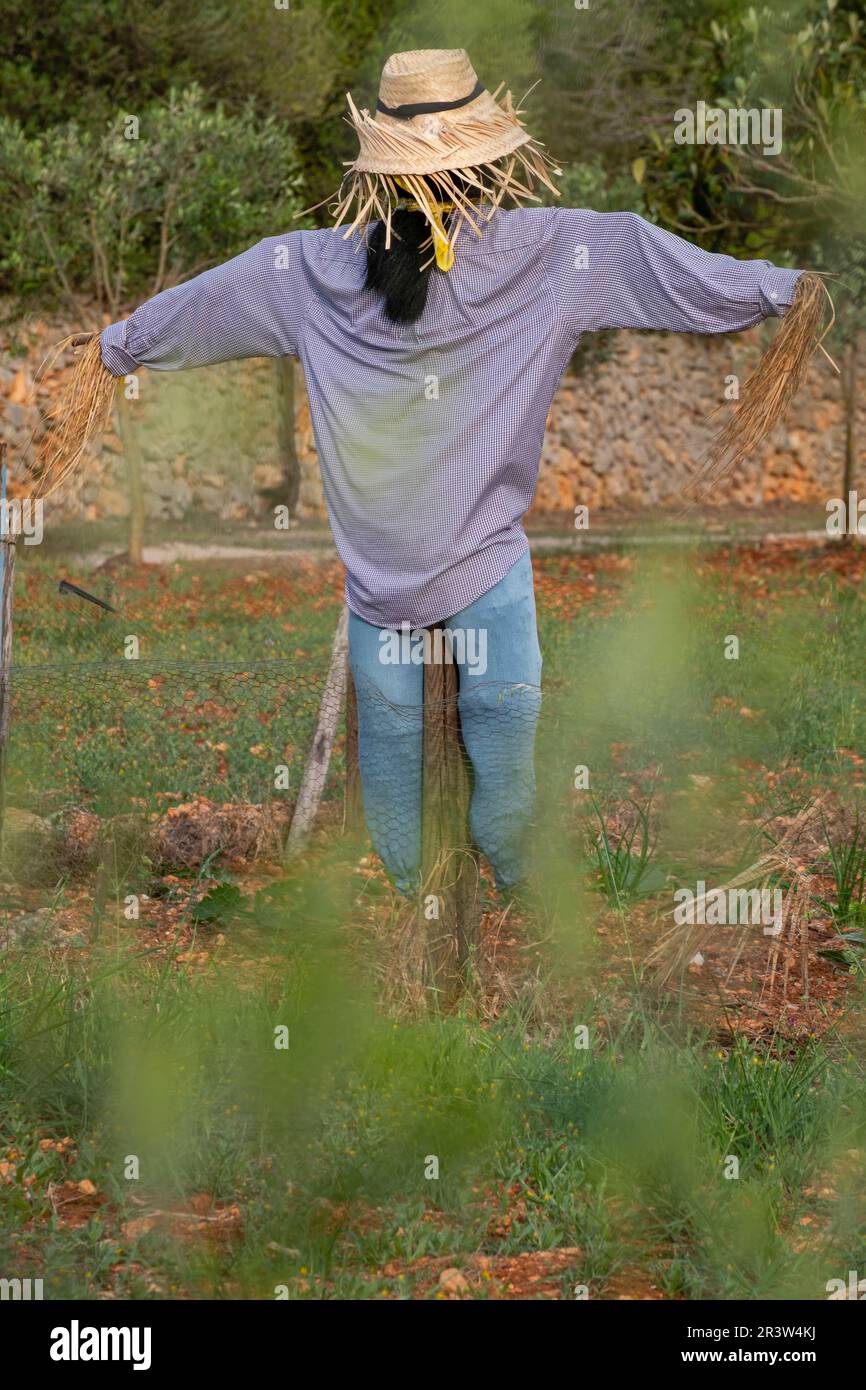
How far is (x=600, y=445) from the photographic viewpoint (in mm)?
18750

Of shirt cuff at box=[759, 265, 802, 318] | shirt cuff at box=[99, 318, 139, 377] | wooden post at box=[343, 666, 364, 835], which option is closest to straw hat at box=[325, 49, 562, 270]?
shirt cuff at box=[759, 265, 802, 318]

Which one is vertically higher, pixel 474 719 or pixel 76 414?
pixel 76 414

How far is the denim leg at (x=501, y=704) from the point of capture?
373 centimetres

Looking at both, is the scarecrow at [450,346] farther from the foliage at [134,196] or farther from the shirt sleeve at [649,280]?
the foliage at [134,196]

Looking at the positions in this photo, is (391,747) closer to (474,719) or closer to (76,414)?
(474,719)

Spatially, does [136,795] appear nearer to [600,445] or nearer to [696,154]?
[696,154]

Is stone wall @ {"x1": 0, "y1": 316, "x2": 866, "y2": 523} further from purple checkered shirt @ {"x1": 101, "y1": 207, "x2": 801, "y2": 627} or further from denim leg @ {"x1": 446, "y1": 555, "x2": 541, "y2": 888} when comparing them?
denim leg @ {"x1": 446, "y1": 555, "x2": 541, "y2": 888}

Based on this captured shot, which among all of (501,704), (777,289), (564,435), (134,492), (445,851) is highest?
(564,435)

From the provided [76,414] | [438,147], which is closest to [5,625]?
[76,414]

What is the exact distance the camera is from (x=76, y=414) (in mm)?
3967

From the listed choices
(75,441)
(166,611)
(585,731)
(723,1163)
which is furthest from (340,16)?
(723,1163)

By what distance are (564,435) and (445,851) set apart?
15.0m

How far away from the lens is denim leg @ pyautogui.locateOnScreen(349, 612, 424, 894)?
12.5ft

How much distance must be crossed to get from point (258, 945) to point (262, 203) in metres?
9.97
